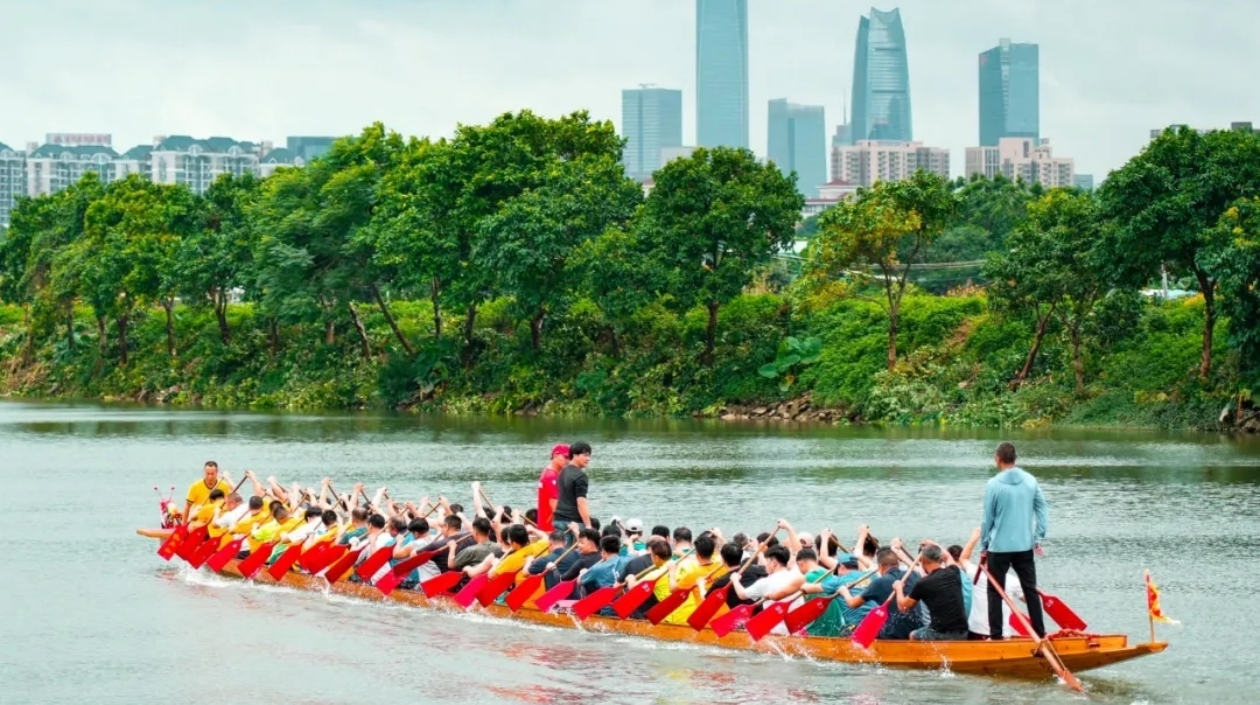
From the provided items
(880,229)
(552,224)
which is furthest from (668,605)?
(552,224)

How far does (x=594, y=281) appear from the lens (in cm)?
6088

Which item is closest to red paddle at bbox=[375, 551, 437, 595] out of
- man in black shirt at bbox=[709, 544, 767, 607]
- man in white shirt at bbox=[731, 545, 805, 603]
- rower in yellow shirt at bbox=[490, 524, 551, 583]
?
rower in yellow shirt at bbox=[490, 524, 551, 583]

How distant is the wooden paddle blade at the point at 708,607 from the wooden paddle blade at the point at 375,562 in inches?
227

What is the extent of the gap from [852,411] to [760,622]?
39727mm

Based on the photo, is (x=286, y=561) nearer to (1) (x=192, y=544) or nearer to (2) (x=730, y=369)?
(1) (x=192, y=544)

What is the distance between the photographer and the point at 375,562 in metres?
25.5

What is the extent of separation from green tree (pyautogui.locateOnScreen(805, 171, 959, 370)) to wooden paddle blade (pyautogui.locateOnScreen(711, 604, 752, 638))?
37462 mm

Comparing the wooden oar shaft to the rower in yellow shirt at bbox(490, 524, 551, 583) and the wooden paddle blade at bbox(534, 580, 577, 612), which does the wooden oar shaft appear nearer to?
the wooden paddle blade at bbox(534, 580, 577, 612)

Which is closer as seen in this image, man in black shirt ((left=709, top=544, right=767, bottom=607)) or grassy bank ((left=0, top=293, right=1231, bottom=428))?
man in black shirt ((left=709, top=544, right=767, bottom=607))

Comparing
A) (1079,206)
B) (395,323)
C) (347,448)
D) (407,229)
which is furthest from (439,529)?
(395,323)

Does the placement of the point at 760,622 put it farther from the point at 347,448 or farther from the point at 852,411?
the point at 852,411

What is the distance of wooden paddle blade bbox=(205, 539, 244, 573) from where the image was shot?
28.2 m

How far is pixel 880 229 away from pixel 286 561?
33390mm

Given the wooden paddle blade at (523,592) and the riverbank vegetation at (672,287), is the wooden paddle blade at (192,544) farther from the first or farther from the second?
the riverbank vegetation at (672,287)
